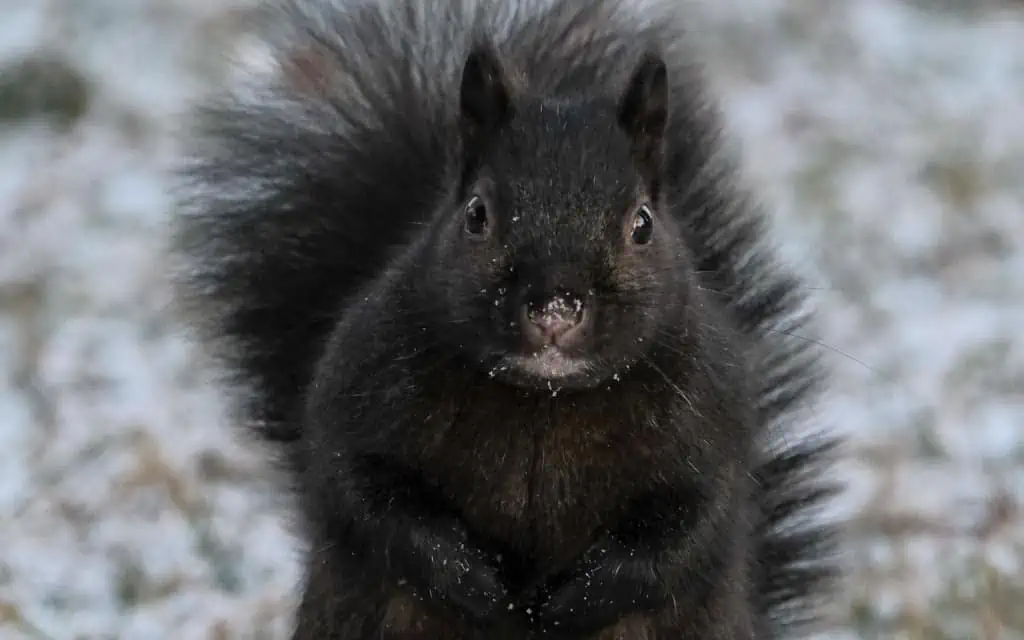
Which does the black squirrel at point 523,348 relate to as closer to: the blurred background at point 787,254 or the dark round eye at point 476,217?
the dark round eye at point 476,217

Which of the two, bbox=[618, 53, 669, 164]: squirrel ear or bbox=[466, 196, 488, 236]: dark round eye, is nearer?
bbox=[466, 196, 488, 236]: dark round eye

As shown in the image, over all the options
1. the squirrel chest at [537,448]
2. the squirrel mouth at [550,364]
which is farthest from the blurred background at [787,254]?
the squirrel mouth at [550,364]

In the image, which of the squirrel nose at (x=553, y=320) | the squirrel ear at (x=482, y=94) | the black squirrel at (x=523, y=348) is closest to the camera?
the squirrel nose at (x=553, y=320)

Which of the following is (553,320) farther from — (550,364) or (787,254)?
(787,254)

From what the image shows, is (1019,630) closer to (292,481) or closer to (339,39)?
(292,481)

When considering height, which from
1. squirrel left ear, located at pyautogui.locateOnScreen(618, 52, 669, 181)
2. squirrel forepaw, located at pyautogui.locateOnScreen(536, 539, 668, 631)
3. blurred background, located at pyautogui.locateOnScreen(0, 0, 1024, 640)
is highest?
squirrel left ear, located at pyautogui.locateOnScreen(618, 52, 669, 181)

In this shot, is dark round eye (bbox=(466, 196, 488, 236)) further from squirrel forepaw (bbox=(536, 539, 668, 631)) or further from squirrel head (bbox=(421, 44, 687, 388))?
squirrel forepaw (bbox=(536, 539, 668, 631))

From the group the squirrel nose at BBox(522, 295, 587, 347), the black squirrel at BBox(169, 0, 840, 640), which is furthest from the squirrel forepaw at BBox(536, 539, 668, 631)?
the squirrel nose at BBox(522, 295, 587, 347)
